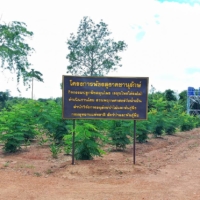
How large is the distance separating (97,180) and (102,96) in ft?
9.19

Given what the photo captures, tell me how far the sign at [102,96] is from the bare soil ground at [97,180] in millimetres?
1543

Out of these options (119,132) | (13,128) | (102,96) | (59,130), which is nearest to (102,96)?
(102,96)

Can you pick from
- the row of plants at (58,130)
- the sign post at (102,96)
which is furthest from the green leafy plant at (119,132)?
the sign post at (102,96)

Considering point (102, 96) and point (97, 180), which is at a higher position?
point (102, 96)

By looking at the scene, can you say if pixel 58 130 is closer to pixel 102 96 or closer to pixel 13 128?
pixel 13 128

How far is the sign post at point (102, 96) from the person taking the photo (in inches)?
416

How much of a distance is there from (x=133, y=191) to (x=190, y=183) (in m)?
1.75

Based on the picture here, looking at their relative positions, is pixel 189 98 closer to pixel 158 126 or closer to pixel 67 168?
pixel 158 126

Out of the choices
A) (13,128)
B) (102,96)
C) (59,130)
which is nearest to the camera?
(102,96)

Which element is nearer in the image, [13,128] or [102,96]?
[102,96]

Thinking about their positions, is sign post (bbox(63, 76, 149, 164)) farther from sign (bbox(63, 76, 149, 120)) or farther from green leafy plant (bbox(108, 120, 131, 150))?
green leafy plant (bbox(108, 120, 131, 150))

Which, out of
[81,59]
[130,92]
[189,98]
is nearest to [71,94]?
[130,92]

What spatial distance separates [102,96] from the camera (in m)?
10.7

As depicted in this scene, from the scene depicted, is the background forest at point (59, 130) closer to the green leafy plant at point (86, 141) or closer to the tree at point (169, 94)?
the green leafy plant at point (86, 141)
